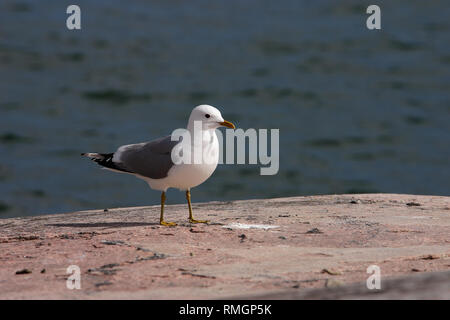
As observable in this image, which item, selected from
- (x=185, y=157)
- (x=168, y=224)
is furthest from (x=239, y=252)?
(x=185, y=157)

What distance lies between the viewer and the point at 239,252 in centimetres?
497

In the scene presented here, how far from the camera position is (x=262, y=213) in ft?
21.5

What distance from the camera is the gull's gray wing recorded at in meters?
6.06

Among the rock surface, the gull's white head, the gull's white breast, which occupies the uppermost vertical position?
the gull's white head

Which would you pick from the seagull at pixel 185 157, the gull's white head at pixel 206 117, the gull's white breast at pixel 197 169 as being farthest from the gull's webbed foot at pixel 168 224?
the gull's white head at pixel 206 117

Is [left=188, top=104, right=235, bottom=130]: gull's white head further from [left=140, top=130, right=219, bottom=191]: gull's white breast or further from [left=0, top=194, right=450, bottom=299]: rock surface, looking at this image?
[left=0, top=194, right=450, bottom=299]: rock surface

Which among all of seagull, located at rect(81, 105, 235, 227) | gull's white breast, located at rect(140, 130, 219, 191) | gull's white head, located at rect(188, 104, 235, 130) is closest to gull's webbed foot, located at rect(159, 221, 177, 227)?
seagull, located at rect(81, 105, 235, 227)

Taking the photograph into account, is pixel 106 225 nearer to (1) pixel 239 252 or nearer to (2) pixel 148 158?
(2) pixel 148 158

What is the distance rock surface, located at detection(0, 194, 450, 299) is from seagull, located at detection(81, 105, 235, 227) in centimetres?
33

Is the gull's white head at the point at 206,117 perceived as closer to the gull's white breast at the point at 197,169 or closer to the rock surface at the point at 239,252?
the gull's white breast at the point at 197,169
